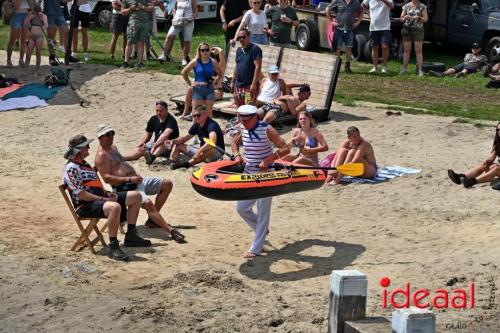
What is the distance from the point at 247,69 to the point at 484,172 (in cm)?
533

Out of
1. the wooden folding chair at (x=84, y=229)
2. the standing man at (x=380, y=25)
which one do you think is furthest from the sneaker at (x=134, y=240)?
the standing man at (x=380, y=25)

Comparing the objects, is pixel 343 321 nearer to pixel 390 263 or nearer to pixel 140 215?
pixel 390 263

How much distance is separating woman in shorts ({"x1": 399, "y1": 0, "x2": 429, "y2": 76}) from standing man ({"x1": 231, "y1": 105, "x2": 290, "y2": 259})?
1113 centimetres

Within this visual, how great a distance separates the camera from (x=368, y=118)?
1986 cm

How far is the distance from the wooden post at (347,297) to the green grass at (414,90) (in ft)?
38.9

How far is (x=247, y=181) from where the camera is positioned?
12773 millimetres

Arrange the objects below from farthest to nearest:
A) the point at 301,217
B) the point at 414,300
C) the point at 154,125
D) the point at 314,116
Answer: the point at 314,116, the point at 154,125, the point at 301,217, the point at 414,300

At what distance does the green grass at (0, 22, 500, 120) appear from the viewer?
20625 mm

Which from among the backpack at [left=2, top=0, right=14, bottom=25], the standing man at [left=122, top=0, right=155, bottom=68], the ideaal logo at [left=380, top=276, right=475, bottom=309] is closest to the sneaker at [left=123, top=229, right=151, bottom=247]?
the ideaal logo at [left=380, top=276, right=475, bottom=309]

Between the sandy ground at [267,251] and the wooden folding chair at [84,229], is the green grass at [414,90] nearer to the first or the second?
the sandy ground at [267,251]

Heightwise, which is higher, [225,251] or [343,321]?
[343,321]

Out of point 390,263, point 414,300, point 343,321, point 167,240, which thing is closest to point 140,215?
point 167,240

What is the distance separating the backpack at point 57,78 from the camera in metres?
22.7

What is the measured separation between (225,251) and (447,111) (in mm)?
8188
